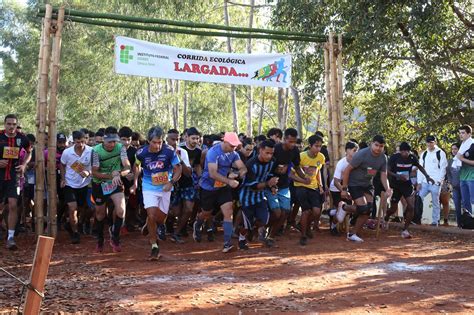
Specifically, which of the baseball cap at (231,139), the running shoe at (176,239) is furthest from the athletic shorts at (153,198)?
the running shoe at (176,239)

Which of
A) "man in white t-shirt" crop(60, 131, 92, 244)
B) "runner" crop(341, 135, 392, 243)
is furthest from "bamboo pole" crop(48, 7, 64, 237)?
"runner" crop(341, 135, 392, 243)

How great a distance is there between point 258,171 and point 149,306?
13.2 ft

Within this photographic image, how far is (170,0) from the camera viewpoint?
2759cm

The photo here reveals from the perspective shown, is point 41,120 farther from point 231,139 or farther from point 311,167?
point 311,167

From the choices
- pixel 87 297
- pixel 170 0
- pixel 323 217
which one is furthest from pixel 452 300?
pixel 170 0

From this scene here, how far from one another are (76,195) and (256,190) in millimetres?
3317

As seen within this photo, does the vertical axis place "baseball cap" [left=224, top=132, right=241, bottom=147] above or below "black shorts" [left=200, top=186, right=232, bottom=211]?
above

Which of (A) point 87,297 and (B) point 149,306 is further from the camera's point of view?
(A) point 87,297

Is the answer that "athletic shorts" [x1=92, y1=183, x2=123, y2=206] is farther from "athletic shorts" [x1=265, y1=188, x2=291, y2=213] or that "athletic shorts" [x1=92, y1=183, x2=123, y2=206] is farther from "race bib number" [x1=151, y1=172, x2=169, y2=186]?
"athletic shorts" [x1=265, y1=188, x2=291, y2=213]

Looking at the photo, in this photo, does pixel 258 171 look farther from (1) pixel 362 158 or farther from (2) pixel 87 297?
(2) pixel 87 297

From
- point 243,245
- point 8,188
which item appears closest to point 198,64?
point 243,245

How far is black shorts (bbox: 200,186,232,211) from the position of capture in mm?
9422

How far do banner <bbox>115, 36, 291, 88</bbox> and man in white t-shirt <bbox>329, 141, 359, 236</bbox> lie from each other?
1.84 metres

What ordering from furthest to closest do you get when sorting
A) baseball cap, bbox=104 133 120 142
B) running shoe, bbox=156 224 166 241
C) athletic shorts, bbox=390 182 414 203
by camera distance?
athletic shorts, bbox=390 182 414 203, running shoe, bbox=156 224 166 241, baseball cap, bbox=104 133 120 142
